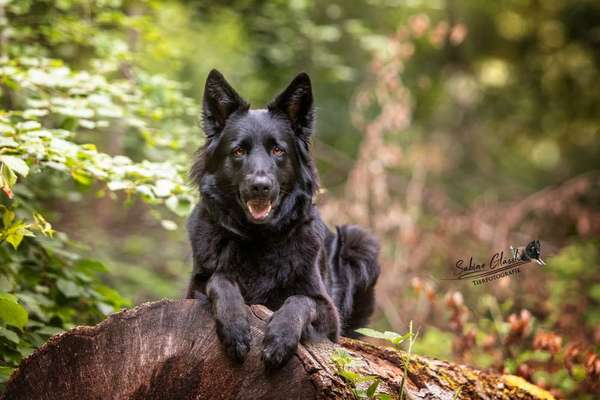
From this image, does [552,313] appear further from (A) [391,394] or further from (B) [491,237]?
(A) [391,394]

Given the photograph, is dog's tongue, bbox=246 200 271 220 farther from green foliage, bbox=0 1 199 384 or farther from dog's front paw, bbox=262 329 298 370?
dog's front paw, bbox=262 329 298 370

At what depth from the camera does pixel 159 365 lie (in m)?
2.62

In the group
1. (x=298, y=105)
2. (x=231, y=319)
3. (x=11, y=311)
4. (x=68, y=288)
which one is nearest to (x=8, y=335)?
(x=11, y=311)

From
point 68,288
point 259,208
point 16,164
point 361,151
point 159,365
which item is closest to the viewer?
point 159,365

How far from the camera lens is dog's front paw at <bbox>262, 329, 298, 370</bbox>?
2.50 metres

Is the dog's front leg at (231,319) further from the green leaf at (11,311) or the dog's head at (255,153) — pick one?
the green leaf at (11,311)

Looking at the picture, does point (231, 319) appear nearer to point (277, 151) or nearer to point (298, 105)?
point (277, 151)

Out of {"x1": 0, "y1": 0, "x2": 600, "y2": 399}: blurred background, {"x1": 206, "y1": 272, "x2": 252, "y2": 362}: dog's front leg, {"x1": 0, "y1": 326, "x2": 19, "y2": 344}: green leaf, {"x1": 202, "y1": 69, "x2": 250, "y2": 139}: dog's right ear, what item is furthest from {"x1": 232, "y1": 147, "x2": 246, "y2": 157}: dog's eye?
{"x1": 0, "y1": 326, "x2": 19, "y2": 344}: green leaf

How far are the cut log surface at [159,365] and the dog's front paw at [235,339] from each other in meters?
0.04

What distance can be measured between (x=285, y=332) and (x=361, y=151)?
204 inches

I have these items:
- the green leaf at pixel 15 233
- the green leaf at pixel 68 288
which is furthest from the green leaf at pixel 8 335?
the green leaf at pixel 68 288

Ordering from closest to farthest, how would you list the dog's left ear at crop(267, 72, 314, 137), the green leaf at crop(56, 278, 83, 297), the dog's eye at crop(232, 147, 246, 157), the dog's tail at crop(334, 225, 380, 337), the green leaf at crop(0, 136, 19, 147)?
the green leaf at crop(0, 136, 19, 147)
the dog's eye at crop(232, 147, 246, 157)
the dog's left ear at crop(267, 72, 314, 137)
the green leaf at crop(56, 278, 83, 297)
the dog's tail at crop(334, 225, 380, 337)

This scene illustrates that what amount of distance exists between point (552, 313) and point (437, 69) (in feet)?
19.0

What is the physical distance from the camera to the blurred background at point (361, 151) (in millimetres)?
3865
